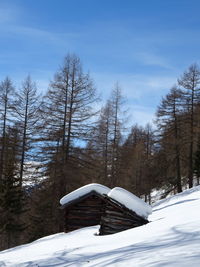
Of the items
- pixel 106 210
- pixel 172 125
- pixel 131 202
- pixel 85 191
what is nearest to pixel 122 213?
pixel 131 202

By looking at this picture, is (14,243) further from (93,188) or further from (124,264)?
(124,264)

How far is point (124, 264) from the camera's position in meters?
5.28

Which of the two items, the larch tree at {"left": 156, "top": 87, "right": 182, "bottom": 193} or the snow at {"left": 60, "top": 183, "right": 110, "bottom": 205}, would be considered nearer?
the snow at {"left": 60, "top": 183, "right": 110, "bottom": 205}

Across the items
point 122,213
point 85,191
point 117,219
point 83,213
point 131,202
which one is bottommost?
point 83,213

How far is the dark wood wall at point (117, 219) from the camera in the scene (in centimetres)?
1334

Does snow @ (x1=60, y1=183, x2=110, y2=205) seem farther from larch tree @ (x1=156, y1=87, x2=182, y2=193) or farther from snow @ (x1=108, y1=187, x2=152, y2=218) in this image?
larch tree @ (x1=156, y1=87, x2=182, y2=193)

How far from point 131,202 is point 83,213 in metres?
5.10

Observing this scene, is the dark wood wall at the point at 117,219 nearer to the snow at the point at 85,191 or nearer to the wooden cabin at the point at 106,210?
the wooden cabin at the point at 106,210

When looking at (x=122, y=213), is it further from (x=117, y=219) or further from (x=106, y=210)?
(x=106, y=210)

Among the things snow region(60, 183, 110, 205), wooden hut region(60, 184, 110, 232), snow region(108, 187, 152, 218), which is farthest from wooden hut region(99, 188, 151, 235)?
wooden hut region(60, 184, 110, 232)

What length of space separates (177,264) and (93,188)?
12.7 meters

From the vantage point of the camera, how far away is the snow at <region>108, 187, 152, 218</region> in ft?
43.0

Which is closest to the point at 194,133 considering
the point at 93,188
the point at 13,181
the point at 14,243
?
the point at 93,188

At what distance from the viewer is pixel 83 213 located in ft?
58.1
